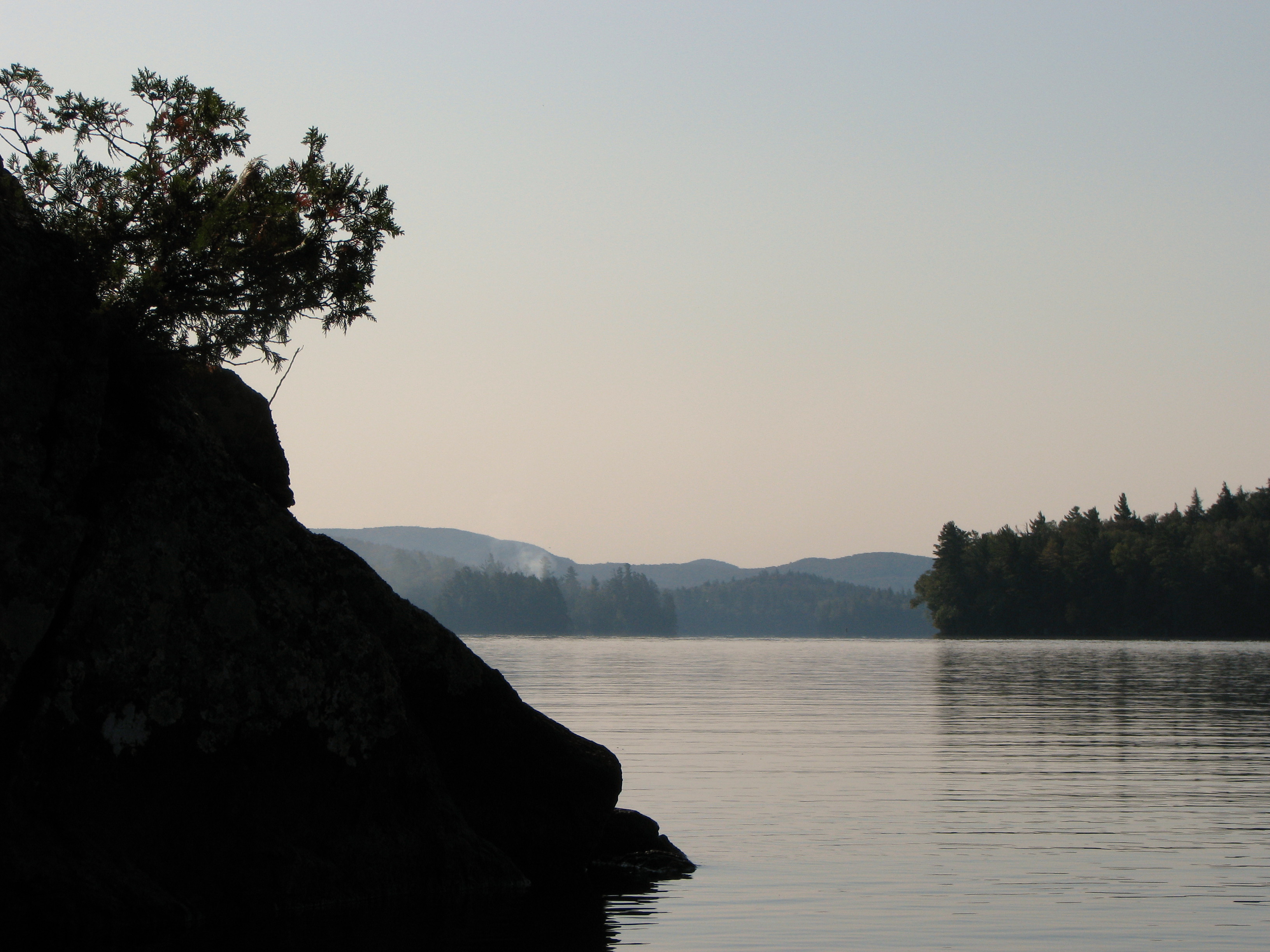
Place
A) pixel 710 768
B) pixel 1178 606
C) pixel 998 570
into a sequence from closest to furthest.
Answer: pixel 710 768 → pixel 1178 606 → pixel 998 570

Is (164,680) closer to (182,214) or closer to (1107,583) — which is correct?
(182,214)

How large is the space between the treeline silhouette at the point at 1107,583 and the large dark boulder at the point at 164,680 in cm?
16809

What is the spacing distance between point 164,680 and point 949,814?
42.4ft

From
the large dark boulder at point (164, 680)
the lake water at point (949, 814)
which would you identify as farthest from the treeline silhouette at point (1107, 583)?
the large dark boulder at point (164, 680)

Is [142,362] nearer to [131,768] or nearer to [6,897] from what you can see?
[131,768]

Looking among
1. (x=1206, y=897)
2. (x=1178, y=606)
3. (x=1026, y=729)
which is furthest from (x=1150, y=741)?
(x=1178, y=606)

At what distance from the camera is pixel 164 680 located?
1269 centimetres

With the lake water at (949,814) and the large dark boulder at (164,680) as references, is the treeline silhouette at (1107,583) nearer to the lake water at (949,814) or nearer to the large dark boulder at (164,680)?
the lake water at (949,814)

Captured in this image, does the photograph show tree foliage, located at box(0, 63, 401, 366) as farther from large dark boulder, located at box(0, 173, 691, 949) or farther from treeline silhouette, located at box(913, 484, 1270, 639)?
treeline silhouette, located at box(913, 484, 1270, 639)

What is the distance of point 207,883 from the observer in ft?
42.0

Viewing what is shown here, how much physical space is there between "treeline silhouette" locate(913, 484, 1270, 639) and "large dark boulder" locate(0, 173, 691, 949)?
551 feet

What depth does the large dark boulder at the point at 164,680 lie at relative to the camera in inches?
480

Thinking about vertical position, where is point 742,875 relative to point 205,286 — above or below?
below

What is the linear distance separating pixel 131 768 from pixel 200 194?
616 cm
